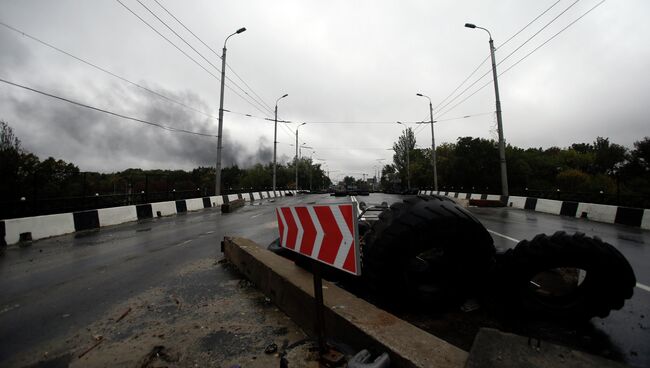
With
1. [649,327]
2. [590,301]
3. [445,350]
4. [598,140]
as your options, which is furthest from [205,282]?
[598,140]

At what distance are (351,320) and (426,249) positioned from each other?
3.49 feet

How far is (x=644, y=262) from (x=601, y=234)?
367cm

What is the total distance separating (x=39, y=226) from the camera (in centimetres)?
958

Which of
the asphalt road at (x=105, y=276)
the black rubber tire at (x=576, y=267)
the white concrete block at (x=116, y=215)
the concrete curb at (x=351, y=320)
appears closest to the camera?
the concrete curb at (x=351, y=320)

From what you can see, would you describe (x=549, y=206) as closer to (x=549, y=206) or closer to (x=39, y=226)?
(x=549, y=206)

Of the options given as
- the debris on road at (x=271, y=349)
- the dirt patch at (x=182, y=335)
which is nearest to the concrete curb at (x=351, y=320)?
Answer: the dirt patch at (x=182, y=335)

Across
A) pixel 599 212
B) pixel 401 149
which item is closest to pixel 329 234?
pixel 599 212

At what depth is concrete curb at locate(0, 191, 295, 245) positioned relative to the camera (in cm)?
878

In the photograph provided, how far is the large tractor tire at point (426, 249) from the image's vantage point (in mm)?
3020

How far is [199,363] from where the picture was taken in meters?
2.52

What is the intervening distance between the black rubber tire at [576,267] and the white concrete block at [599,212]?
1153cm

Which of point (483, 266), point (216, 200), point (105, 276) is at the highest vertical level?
point (483, 266)

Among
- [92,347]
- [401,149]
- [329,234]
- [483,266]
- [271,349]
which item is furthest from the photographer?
[401,149]

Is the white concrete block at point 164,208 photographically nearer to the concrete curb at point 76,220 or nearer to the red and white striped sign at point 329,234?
the concrete curb at point 76,220
